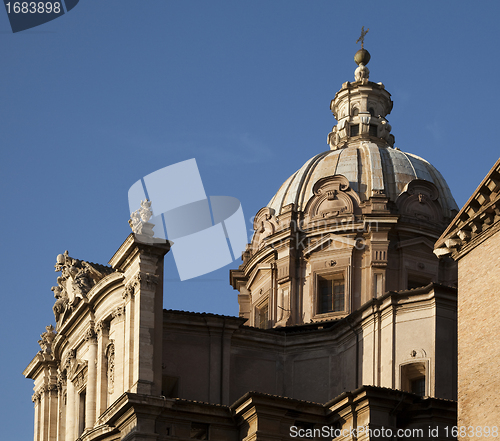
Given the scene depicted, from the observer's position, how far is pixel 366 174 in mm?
56781

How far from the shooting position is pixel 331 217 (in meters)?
54.8

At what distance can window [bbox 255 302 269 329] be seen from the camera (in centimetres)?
5597

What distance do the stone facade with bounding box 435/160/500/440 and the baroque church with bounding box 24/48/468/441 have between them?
1.55 m

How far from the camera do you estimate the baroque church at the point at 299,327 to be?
135 feet

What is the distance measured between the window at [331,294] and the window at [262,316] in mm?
3388

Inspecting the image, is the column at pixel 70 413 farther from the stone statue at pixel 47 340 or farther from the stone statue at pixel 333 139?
the stone statue at pixel 333 139

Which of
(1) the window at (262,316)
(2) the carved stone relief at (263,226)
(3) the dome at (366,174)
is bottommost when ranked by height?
(1) the window at (262,316)

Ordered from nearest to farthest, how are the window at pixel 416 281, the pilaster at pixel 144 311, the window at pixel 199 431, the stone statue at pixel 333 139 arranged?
the window at pixel 199 431
the pilaster at pixel 144 311
the window at pixel 416 281
the stone statue at pixel 333 139

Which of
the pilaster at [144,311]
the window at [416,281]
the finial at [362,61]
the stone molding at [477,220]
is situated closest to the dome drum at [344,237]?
the window at [416,281]

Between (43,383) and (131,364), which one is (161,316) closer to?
(131,364)

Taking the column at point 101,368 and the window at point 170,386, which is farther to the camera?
the column at point 101,368

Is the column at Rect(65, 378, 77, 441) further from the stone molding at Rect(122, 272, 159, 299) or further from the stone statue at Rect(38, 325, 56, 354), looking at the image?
the stone molding at Rect(122, 272, 159, 299)

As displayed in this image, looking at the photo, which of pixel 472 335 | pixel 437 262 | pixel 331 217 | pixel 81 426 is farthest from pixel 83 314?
pixel 472 335

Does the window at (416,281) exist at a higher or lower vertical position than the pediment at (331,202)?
lower
